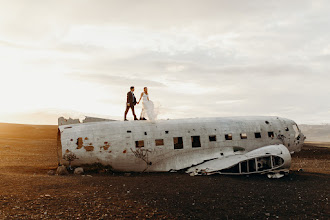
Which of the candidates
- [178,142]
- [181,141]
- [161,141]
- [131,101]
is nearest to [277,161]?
[181,141]

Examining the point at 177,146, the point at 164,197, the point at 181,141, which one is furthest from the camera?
the point at 181,141

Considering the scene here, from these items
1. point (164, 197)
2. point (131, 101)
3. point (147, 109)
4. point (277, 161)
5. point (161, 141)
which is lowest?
point (164, 197)

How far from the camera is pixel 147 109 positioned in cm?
2027

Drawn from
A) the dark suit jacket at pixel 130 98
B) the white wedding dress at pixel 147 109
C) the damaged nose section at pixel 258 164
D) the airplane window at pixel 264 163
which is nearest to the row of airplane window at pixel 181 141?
the damaged nose section at pixel 258 164

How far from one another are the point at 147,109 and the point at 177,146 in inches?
152

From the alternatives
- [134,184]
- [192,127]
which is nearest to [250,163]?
[192,127]

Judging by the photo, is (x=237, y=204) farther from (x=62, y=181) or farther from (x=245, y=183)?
(x=62, y=181)

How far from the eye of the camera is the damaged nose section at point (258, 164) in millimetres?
17219

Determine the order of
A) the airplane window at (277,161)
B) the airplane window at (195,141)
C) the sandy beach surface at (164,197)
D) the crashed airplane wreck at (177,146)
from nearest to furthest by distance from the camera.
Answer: the sandy beach surface at (164,197)
the airplane window at (277,161)
the crashed airplane wreck at (177,146)
the airplane window at (195,141)

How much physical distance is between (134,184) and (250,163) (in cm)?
927

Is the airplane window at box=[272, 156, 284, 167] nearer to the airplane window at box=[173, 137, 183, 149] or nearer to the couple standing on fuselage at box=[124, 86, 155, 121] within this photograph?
the airplane window at box=[173, 137, 183, 149]

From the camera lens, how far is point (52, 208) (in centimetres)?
1047

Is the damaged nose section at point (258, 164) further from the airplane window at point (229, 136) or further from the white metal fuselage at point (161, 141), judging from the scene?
the airplane window at point (229, 136)

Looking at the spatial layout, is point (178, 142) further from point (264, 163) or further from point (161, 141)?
point (264, 163)
